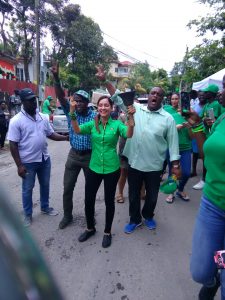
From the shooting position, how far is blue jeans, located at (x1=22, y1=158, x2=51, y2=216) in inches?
158

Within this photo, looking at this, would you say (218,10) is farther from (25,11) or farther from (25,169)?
(25,11)

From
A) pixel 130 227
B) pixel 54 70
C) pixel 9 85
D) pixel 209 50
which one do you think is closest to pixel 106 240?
pixel 130 227

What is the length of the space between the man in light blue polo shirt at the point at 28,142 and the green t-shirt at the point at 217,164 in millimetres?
2531

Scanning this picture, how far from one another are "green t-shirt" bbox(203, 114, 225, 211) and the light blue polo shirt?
2532 millimetres

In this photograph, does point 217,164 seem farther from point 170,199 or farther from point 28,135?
point 170,199

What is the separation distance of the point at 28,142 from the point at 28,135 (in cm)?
9

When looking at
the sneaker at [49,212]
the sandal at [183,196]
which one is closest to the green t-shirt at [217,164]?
the sneaker at [49,212]

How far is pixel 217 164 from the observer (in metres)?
1.95

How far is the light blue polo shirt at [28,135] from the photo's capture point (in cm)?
381

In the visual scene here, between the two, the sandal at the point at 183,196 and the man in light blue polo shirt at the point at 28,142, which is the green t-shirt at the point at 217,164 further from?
the sandal at the point at 183,196

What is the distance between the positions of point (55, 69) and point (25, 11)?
22727 millimetres

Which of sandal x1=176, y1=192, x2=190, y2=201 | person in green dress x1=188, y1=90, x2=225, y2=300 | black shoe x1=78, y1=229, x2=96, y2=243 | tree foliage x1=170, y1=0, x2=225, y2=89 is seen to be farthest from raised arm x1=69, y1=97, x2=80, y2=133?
tree foliage x1=170, y1=0, x2=225, y2=89

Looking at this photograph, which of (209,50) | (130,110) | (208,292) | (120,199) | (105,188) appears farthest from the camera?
(209,50)

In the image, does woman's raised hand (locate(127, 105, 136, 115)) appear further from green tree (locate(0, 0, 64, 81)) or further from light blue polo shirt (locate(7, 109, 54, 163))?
green tree (locate(0, 0, 64, 81))
